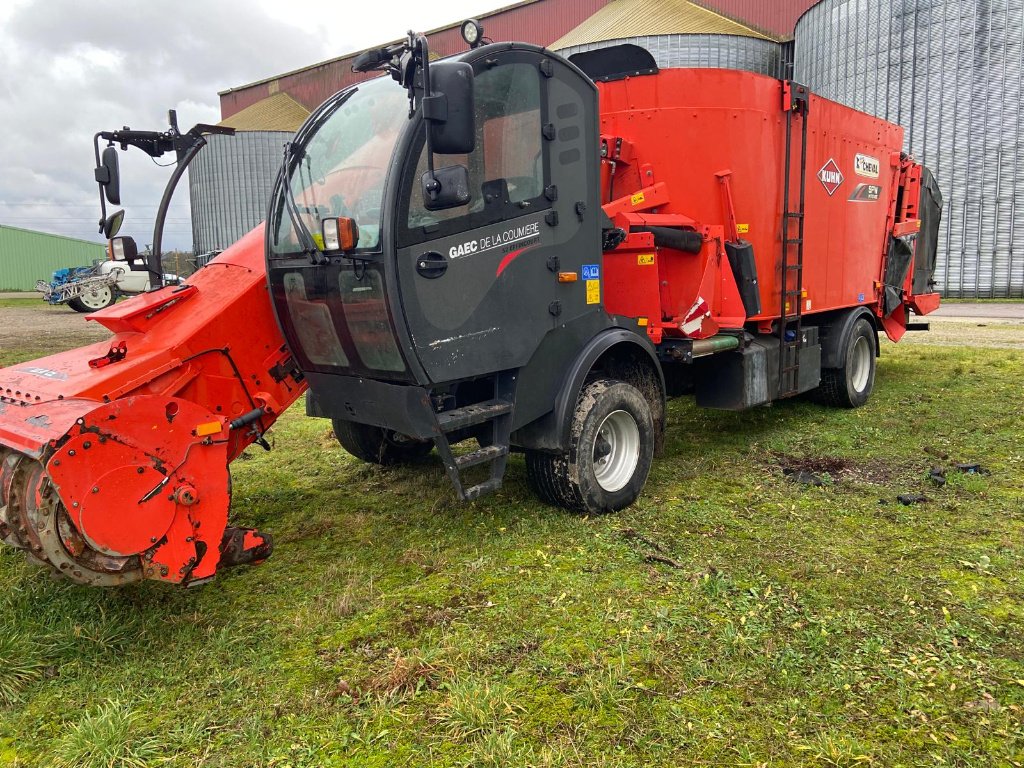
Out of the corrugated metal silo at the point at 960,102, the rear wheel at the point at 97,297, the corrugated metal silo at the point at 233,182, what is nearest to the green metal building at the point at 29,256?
the corrugated metal silo at the point at 233,182

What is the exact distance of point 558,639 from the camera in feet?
10.6

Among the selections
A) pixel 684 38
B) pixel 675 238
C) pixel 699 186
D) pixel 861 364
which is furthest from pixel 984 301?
pixel 675 238

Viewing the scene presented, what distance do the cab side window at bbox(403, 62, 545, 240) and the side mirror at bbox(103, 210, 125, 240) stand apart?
1841 mm

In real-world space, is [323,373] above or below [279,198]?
below

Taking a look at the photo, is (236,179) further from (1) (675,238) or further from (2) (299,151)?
(2) (299,151)

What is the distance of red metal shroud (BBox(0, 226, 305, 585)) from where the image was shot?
2.96 metres

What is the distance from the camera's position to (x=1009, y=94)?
2120 centimetres

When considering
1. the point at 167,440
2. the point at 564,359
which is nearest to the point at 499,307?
the point at 564,359

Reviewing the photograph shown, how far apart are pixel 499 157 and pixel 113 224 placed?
7.29 ft

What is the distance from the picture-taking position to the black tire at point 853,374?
7.49m

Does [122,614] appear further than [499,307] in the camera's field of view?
No

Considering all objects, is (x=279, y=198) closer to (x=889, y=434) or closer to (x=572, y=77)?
(x=572, y=77)

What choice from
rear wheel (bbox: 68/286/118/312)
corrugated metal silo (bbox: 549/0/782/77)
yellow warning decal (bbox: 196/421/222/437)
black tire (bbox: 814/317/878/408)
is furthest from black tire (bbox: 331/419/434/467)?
corrugated metal silo (bbox: 549/0/782/77)

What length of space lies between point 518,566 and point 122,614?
192cm
